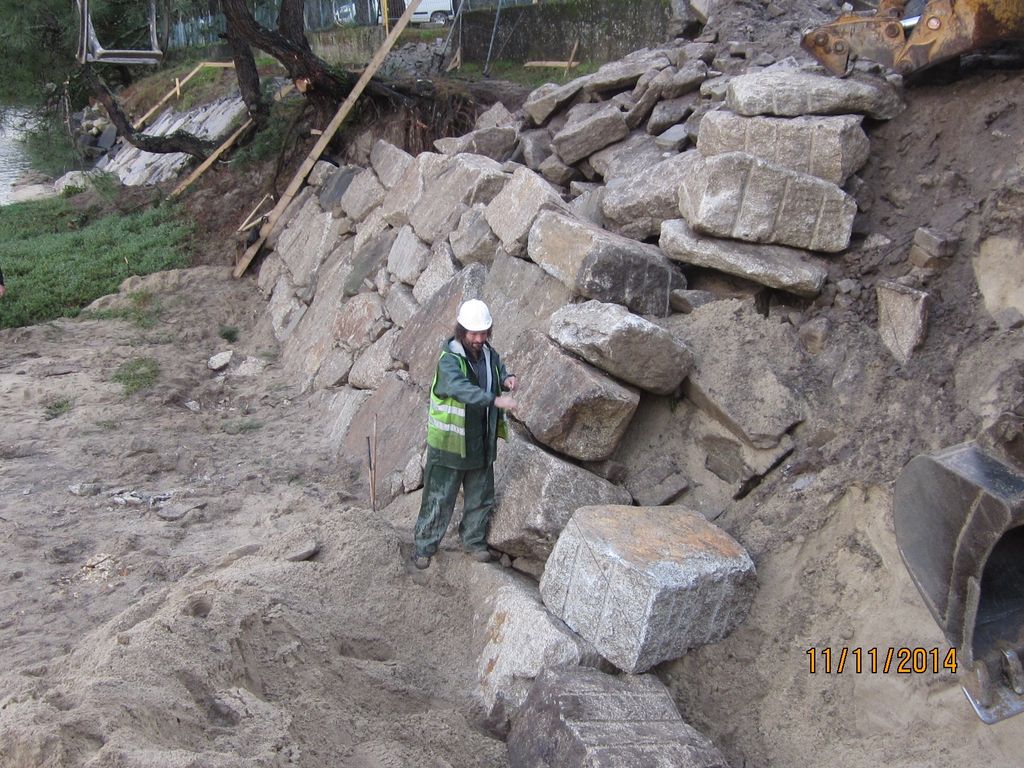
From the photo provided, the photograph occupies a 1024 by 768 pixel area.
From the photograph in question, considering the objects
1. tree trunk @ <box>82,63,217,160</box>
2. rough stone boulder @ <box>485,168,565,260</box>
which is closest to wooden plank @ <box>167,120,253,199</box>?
tree trunk @ <box>82,63,217,160</box>

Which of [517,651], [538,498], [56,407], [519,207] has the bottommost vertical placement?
[56,407]

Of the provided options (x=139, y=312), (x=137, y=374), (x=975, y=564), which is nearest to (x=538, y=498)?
(x=975, y=564)

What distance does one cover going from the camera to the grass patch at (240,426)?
8.34m

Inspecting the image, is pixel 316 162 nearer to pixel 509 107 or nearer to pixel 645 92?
pixel 509 107

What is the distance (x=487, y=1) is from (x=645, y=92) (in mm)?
→ 8462

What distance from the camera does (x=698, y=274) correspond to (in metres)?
6.16

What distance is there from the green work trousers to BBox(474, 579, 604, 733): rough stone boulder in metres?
0.54

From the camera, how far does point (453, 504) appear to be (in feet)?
18.0

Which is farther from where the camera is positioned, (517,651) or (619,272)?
(619,272)

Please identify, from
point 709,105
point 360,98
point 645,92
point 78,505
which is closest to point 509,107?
point 360,98

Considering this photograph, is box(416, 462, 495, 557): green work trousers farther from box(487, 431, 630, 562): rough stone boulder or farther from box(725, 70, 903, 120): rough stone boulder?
box(725, 70, 903, 120): rough stone boulder

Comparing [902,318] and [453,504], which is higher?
[902,318]

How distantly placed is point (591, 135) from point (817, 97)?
7.48ft

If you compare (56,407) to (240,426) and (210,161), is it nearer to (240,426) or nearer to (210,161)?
(240,426)
